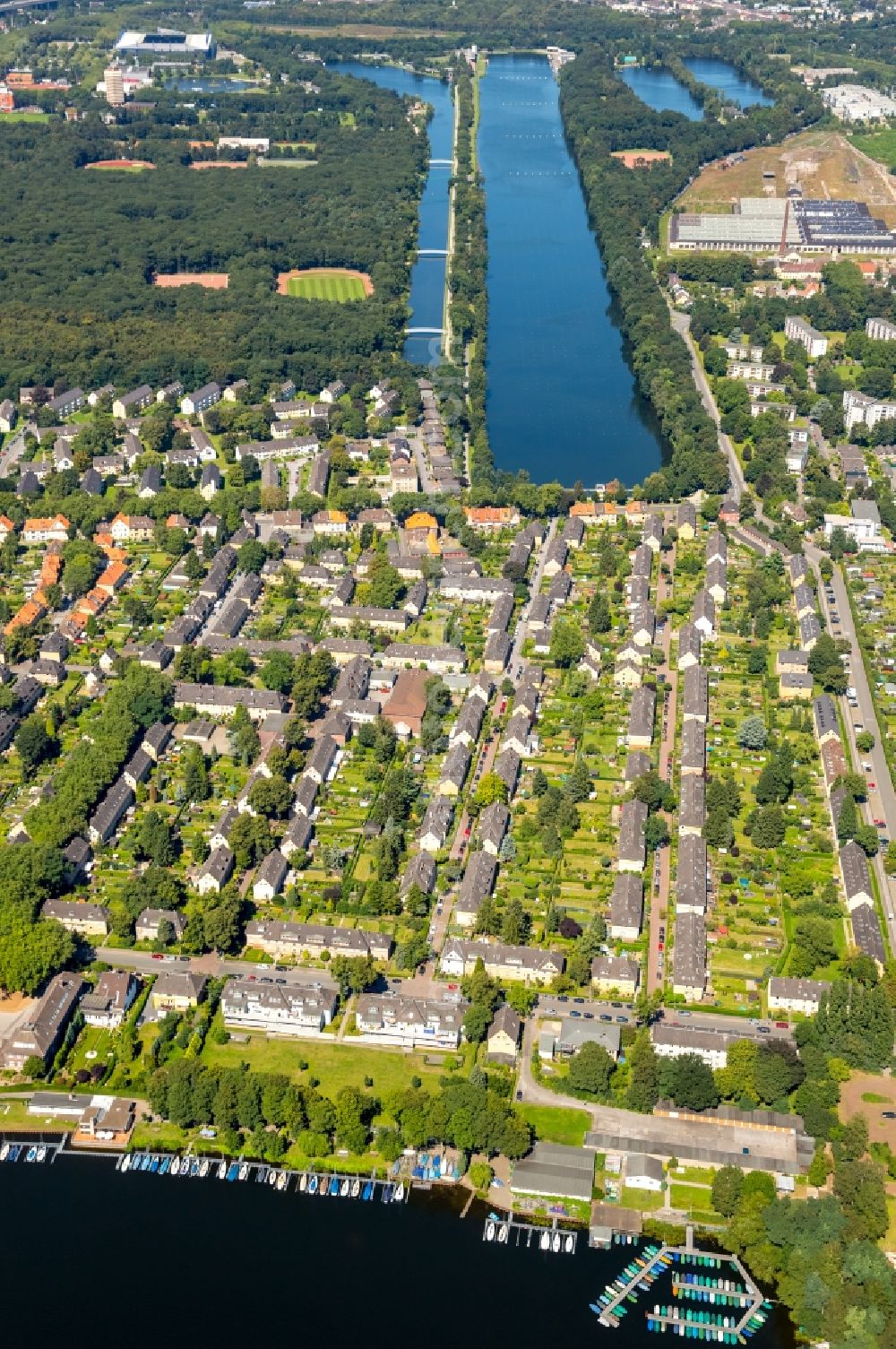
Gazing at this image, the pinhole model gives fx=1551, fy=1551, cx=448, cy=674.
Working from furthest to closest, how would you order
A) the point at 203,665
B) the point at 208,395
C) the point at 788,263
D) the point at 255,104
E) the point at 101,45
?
the point at 101,45, the point at 255,104, the point at 788,263, the point at 208,395, the point at 203,665

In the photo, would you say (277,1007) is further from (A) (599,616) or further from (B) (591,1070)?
(A) (599,616)

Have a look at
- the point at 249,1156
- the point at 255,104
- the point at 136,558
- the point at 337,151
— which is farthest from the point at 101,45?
the point at 249,1156

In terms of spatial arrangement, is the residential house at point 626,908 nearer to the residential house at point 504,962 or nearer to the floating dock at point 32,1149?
the residential house at point 504,962

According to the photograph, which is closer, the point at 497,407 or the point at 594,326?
the point at 497,407

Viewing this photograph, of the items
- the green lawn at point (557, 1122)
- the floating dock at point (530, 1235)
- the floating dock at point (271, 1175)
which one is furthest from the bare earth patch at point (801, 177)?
the floating dock at point (530, 1235)

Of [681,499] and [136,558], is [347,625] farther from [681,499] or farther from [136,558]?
[681,499]

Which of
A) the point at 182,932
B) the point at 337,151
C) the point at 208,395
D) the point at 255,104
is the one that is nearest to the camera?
the point at 182,932
